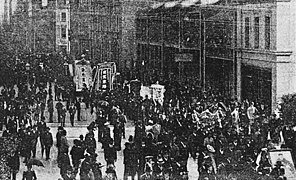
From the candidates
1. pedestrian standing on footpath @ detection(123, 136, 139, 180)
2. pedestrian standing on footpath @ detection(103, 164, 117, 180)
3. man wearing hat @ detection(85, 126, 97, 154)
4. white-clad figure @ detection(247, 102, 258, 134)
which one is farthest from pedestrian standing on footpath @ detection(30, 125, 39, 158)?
white-clad figure @ detection(247, 102, 258, 134)

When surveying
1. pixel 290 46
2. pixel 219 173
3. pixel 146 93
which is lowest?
pixel 219 173

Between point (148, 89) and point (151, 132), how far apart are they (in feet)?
1.64

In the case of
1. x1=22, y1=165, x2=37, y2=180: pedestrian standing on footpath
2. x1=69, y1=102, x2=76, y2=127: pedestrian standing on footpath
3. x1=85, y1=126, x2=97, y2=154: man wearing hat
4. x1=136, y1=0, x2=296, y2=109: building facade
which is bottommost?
x1=22, y1=165, x2=37, y2=180: pedestrian standing on footpath

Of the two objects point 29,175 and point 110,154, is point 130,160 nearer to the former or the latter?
point 110,154

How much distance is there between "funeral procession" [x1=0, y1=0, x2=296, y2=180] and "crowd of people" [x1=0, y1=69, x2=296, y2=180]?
1 cm

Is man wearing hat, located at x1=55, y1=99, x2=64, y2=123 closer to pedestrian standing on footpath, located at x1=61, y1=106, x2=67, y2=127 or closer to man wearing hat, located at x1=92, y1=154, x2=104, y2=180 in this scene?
pedestrian standing on footpath, located at x1=61, y1=106, x2=67, y2=127

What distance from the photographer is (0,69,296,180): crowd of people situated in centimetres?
670

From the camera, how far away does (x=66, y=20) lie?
7.00m

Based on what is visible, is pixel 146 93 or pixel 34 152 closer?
pixel 34 152

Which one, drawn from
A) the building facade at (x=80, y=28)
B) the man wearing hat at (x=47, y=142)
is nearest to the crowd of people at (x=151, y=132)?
the man wearing hat at (x=47, y=142)

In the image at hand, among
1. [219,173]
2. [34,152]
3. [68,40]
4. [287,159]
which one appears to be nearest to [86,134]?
[34,152]

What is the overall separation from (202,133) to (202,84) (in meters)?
0.54

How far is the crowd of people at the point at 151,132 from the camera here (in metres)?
6.70

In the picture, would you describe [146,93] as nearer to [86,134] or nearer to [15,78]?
[86,134]
